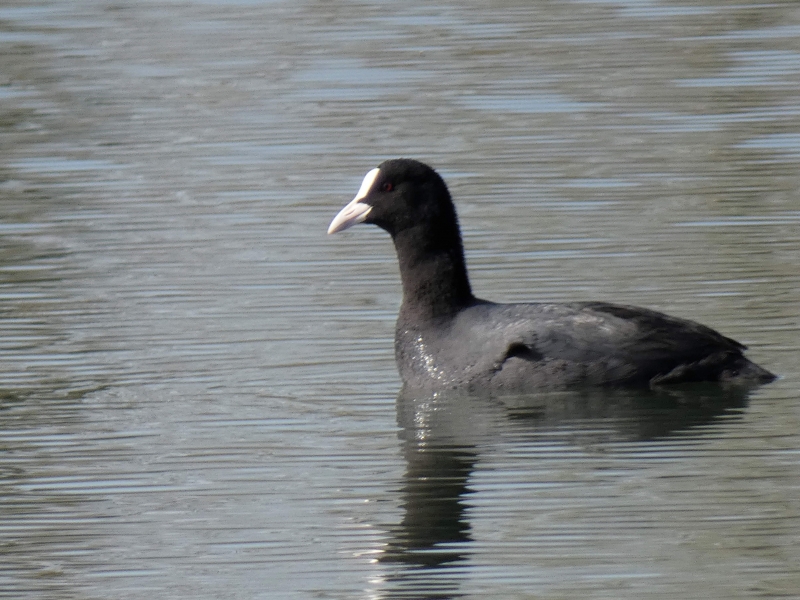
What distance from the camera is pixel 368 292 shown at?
10.0 metres

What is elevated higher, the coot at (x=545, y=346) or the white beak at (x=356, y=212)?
the white beak at (x=356, y=212)

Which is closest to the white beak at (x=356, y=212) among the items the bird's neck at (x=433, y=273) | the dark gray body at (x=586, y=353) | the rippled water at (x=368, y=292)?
the bird's neck at (x=433, y=273)

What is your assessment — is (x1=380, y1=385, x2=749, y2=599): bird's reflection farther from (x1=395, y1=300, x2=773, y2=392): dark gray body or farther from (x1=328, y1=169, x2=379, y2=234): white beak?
(x1=328, y1=169, x2=379, y2=234): white beak

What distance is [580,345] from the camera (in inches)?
319

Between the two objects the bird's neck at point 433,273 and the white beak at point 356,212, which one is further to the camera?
the white beak at point 356,212

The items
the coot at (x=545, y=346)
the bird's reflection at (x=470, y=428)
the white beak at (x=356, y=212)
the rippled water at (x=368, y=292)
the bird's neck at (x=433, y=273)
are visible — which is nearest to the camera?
the rippled water at (x=368, y=292)

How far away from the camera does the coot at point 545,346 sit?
8094mm

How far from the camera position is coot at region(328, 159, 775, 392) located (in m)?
8.09

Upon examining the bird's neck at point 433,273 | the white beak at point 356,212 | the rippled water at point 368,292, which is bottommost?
the rippled water at point 368,292

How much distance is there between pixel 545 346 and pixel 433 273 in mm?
784

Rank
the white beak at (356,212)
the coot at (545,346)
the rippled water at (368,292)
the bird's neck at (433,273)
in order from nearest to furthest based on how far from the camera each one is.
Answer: the rippled water at (368,292) → the coot at (545,346) → the bird's neck at (433,273) → the white beak at (356,212)

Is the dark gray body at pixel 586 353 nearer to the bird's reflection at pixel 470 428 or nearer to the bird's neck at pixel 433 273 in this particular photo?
the bird's reflection at pixel 470 428

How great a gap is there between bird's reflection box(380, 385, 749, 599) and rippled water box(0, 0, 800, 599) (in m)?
0.02

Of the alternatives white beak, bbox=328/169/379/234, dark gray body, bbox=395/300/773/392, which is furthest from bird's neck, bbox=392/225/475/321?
dark gray body, bbox=395/300/773/392
